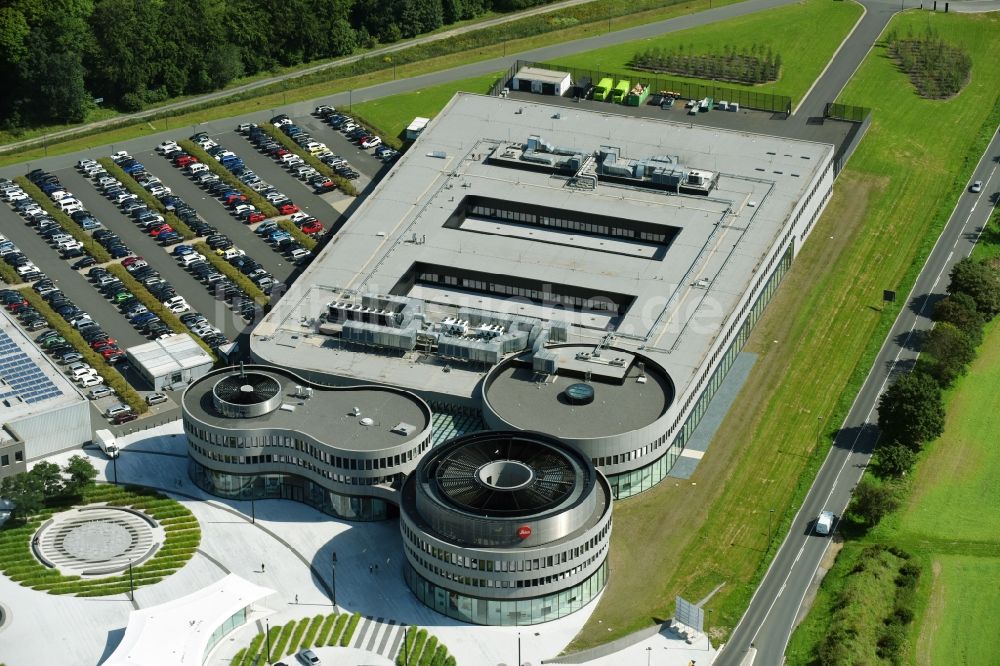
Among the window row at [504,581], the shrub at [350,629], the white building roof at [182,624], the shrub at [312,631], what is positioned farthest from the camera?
the window row at [504,581]

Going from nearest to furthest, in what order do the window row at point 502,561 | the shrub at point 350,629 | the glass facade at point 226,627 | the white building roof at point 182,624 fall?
the white building roof at point 182,624 → the glass facade at point 226,627 → the shrub at point 350,629 → the window row at point 502,561

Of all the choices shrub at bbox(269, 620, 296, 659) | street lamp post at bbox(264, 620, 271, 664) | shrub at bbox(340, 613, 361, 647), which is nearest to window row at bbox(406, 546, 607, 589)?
shrub at bbox(340, 613, 361, 647)

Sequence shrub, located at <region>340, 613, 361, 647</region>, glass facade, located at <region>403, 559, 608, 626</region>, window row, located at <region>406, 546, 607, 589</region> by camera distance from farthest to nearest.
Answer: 1. glass facade, located at <region>403, 559, 608, 626</region>
2. window row, located at <region>406, 546, 607, 589</region>
3. shrub, located at <region>340, 613, 361, 647</region>

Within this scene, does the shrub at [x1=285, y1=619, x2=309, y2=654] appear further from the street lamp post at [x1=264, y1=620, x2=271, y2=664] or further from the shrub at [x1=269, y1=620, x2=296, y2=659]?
the street lamp post at [x1=264, y1=620, x2=271, y2=664]

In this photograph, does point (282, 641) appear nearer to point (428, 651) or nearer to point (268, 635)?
point (268, 635)

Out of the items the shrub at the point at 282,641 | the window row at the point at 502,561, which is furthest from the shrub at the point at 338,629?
the window row at the point at 502,561

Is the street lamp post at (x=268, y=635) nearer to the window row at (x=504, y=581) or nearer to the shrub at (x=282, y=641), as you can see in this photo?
the shrub at (x=282, y=641)
